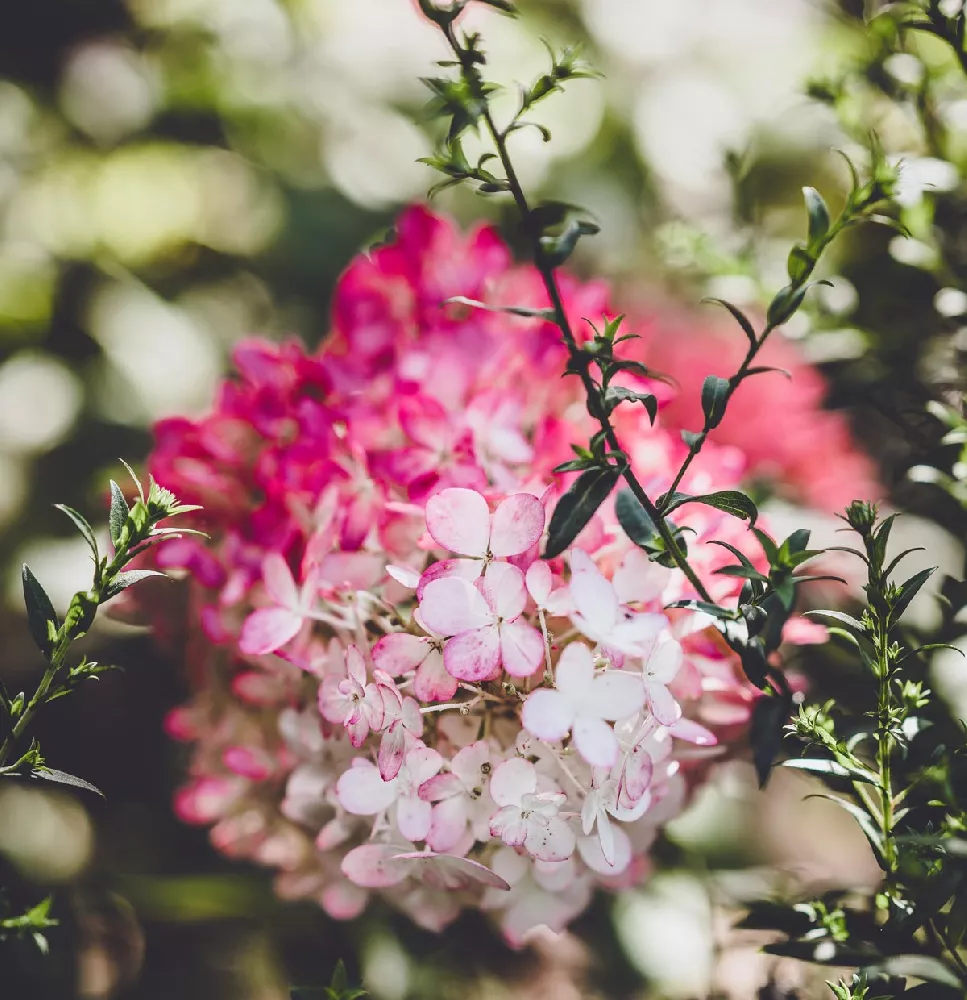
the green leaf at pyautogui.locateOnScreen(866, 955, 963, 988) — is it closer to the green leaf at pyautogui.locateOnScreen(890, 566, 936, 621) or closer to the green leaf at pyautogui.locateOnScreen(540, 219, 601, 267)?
the green leaf at pyautogui.locateOnScreen(890, 566, 936, 621)

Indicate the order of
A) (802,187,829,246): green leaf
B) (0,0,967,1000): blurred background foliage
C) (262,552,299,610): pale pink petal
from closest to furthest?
(802,187,829,246): green leaf → (262,552,299,610): pale pink petal → (0,0,967,1000): blurred background foliage

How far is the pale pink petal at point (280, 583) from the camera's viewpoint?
0.39 meters

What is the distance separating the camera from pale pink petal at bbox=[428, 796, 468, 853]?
1.13ft

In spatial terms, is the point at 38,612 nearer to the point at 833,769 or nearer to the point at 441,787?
the point at 441,787

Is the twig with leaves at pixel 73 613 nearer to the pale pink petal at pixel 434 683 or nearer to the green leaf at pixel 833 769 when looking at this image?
the pale pink petal at pixel 434 683

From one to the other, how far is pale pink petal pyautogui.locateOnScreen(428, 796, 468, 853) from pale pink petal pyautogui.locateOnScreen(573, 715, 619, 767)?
0.25 feet

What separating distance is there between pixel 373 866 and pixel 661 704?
6.1 inches

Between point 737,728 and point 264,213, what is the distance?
2.09 feet

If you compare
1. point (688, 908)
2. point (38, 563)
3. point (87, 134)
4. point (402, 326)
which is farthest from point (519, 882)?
point (87, 134)

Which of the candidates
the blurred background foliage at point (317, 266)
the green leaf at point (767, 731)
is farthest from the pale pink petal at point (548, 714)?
the blurred background foliage at point (317, 266)

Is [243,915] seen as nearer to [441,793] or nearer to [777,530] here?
[441,793]

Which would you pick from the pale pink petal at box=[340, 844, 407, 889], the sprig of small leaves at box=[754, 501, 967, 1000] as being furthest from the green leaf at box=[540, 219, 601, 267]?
the pale pink petal at box=[340, 844, 407, 889]

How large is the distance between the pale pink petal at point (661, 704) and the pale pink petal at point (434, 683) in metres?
0.08

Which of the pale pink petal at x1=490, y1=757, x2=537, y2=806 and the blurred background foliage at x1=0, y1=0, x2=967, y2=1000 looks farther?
the blurred background foliage at x1=0, y1=0, x2=967, y2=1000
